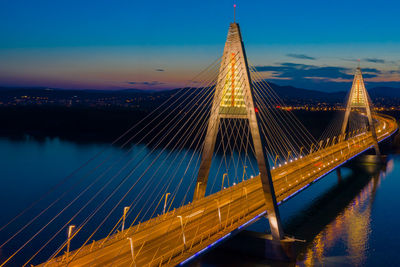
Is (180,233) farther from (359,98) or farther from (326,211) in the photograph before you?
(359,98)

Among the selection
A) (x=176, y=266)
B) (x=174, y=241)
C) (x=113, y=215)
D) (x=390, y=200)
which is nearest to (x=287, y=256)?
(x=174, y=241)

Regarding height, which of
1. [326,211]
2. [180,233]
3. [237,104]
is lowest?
[326,211]

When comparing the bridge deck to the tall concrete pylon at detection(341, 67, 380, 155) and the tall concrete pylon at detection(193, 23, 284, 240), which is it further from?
the tall concrete pylon at detection(341, 67, 380, 155)

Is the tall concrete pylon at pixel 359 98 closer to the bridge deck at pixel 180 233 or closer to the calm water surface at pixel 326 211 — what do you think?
the calm water surface at pixel 326 211

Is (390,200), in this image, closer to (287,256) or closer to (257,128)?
(287,256)

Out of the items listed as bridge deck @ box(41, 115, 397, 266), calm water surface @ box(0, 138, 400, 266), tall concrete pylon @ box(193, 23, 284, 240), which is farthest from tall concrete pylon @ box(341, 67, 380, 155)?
tall concrete pylon @ box(193, 23, 284, 240)

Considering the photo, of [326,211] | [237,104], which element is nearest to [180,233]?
[237,104]
